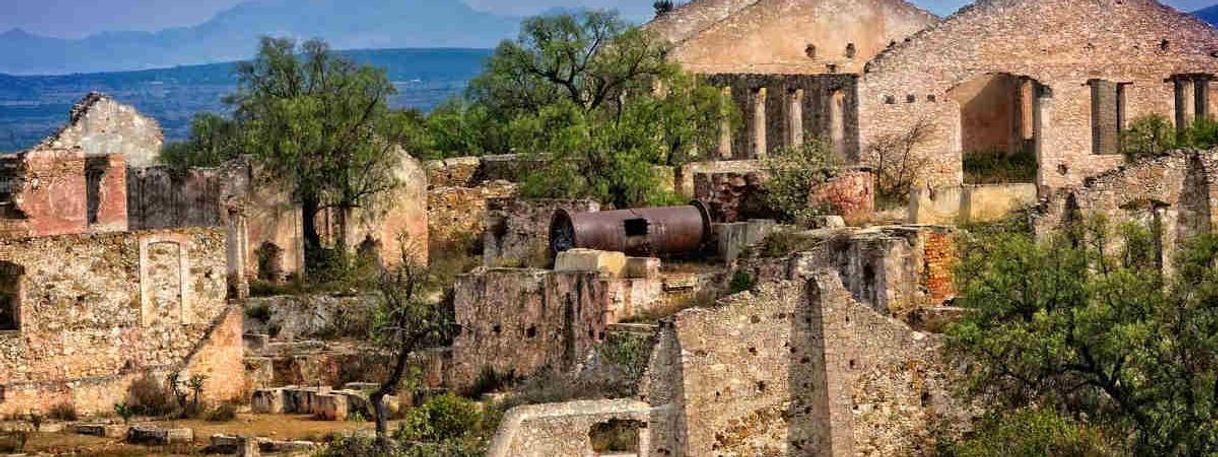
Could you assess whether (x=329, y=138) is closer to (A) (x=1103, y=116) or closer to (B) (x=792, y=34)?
(B) (x=792, y=34)

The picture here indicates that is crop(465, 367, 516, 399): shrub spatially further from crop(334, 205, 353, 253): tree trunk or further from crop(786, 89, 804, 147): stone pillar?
crop(334, 205, 353, 253): tree trunk

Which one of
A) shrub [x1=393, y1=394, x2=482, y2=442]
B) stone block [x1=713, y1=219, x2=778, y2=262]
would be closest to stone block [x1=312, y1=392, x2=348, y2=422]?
shrub [x1=393, y1=394, x2=482, y2=442]

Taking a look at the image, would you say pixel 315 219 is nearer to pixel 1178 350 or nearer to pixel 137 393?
pixel 137 393

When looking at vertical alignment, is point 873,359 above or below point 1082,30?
below

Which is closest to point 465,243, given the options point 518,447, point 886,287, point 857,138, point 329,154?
point 329,154

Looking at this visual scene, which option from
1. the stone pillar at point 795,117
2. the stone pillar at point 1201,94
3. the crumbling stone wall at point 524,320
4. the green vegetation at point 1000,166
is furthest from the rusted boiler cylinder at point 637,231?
the stone pillar at point 1201,94

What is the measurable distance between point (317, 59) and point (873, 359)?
2425 centimetres

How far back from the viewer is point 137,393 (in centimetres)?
5422

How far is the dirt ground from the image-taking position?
161ft

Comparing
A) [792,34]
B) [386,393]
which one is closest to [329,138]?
[792,34]

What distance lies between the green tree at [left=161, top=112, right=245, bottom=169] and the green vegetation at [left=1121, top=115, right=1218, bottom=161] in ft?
56.4

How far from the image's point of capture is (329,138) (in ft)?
210

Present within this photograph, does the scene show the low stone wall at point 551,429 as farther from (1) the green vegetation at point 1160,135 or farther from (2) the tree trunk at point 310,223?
(2) the tree trunk at point 310,223

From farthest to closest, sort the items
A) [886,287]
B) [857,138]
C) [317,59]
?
[317,59] < [857,138] < [886,287]
